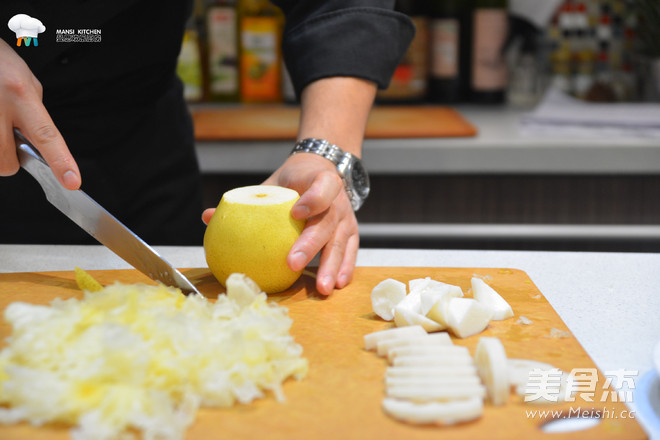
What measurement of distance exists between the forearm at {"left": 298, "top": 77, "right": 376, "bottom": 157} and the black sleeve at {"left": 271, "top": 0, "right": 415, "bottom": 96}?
16 millimetres

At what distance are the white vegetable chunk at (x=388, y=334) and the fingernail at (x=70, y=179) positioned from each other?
398 millimetres

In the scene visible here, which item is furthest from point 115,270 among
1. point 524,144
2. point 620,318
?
point 524,144

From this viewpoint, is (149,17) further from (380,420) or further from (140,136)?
(380,420)

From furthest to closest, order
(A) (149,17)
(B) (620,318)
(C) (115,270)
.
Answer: (A) (149,17), (C) (115,270), (B) (620,318)

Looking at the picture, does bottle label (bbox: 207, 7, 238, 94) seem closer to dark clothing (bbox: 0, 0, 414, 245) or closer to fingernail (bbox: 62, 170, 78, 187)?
dark clothing (bbox: 0, 0, 414, 245)

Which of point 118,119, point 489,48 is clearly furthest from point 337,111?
point 489,48

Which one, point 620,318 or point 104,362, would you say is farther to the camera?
point 620,318

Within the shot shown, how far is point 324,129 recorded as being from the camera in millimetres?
1080

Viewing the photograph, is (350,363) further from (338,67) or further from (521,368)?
(338,67)

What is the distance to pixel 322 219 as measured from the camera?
3.04 ft

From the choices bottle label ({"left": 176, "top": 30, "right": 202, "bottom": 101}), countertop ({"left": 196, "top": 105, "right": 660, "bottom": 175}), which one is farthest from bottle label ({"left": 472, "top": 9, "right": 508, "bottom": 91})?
bottle label ({"left": 176, "top": 30, "right": 202, "bottom": 101})

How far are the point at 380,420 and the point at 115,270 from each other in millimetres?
513

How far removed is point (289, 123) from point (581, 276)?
3.40 feet

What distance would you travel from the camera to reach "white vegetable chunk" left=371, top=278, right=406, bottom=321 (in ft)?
2.57
